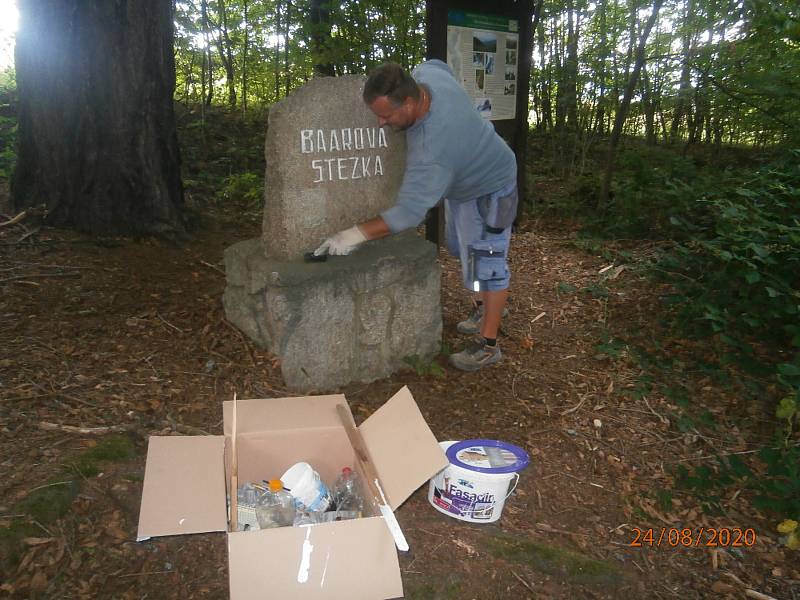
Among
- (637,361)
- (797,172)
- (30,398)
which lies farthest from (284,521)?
(797,172)

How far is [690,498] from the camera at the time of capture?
8.60ft

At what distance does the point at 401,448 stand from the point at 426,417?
85 centimetres

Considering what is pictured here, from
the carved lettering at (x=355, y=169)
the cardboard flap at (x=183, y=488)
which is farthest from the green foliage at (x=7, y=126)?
the cardboard flap at (x=183, y=488)

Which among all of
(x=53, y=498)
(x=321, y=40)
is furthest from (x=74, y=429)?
(x=321, y=40)

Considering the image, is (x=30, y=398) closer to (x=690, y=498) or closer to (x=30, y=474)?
(x=30, y=474)

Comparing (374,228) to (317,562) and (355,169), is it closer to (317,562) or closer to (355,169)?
(355,169)

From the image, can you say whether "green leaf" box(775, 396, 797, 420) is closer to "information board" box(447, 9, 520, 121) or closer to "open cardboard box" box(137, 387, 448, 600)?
"open cardboard box" box(137, 387, 448, 600)

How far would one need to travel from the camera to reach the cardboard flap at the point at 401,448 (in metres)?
2.06

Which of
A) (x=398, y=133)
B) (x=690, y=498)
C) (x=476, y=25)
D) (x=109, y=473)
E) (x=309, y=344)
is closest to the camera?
(x=109, y=473)

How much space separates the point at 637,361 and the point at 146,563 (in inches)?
114

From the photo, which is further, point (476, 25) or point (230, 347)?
point (476, 25)

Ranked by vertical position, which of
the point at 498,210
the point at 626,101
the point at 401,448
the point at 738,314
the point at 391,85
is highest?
the point at 626,101

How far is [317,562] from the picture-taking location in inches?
67.9

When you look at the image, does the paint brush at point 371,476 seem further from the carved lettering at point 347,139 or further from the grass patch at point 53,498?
the carved lettering at point 347,139
